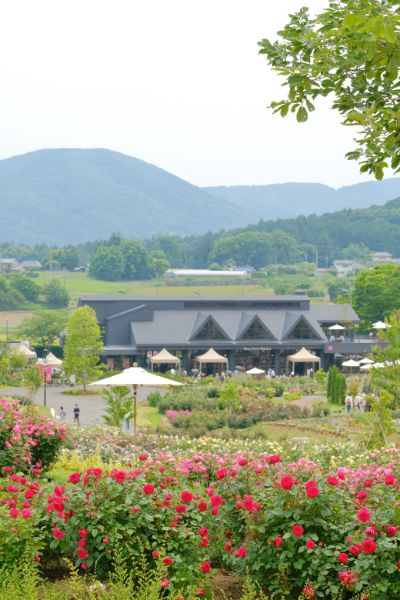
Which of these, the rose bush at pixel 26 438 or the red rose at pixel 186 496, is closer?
the red rose at pixel 186 496

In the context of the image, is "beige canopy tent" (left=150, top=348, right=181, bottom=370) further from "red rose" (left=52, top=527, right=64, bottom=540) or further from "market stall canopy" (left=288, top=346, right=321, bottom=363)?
"red rose" (left=52, top=527, right=64, bottom=540)

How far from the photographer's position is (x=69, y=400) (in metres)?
46.5

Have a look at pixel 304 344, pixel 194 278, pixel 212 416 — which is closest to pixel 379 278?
pixel 304 344

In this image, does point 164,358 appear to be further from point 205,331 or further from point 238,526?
point 238,526

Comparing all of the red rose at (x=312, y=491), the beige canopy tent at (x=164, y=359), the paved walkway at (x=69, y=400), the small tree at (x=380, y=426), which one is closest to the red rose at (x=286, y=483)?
the red rose at (x=312, y=491)

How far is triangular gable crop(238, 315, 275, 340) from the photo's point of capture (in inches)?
2453

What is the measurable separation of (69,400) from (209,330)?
17338mm

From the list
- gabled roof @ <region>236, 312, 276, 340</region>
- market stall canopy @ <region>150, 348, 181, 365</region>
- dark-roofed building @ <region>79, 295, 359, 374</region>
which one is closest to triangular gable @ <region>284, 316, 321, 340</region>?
dark-roofed building @ <region>79, 295, 359, 374</region>

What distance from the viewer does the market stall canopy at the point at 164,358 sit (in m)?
58.2

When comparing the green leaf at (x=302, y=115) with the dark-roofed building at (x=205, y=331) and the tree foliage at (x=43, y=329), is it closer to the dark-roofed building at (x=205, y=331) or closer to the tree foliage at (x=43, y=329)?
the dark-roofed building at (x=205, y=331)

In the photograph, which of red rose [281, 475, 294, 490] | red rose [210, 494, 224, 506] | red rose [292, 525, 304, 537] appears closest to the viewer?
red rose [292, 525, 304, 537]

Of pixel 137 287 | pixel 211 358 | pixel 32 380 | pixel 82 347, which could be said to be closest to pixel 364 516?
pixel 32 380

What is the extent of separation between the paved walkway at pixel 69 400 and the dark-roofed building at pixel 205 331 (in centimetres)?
901

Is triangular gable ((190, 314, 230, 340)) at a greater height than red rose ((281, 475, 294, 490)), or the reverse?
red rose ((281, 475, 294, 490))
